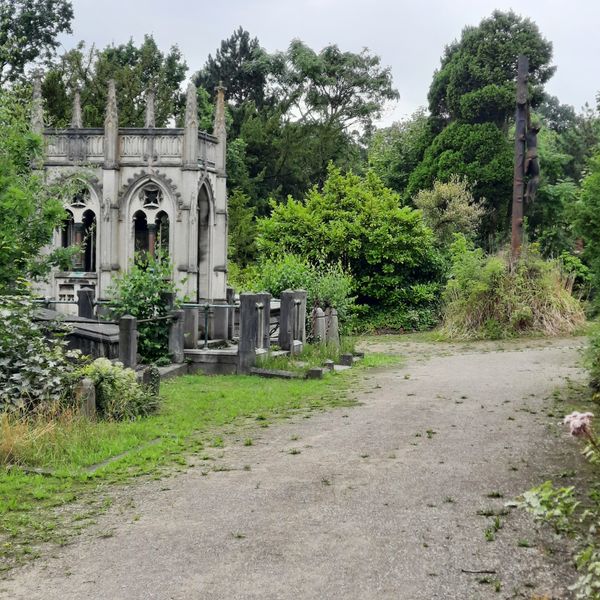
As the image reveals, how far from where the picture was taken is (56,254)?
1148 cm

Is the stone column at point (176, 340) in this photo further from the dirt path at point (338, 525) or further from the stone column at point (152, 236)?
the stone column at point (152, 236)

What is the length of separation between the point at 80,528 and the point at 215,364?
9.36 metres

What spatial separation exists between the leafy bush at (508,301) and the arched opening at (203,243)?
701 cm

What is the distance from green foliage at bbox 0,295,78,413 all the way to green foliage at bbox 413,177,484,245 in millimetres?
25628

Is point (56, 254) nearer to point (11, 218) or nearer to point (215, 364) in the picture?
point (11, 218)

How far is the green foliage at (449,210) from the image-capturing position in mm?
34188

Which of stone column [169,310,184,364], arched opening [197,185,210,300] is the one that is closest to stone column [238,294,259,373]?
stone column [169,310,184,364]

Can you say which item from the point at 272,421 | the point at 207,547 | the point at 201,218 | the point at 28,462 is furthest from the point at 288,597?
the point at 201,218

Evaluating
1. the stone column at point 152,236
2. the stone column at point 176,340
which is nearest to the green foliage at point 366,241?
the stone column at point 152,236

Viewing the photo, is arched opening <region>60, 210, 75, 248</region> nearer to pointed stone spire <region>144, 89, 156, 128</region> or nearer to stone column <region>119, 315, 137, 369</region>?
pointed stone spire <region>144, 89, 156, 128</region>

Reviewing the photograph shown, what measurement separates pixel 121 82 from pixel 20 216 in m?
27.2

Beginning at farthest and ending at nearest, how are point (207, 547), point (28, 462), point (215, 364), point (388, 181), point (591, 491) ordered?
point (388, 181), point (215, 364), point (28, 462), point (591, 491), point (207, 547)

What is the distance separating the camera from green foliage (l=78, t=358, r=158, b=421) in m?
→ 9.73

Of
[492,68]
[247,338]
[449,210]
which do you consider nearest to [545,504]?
[247,338]
